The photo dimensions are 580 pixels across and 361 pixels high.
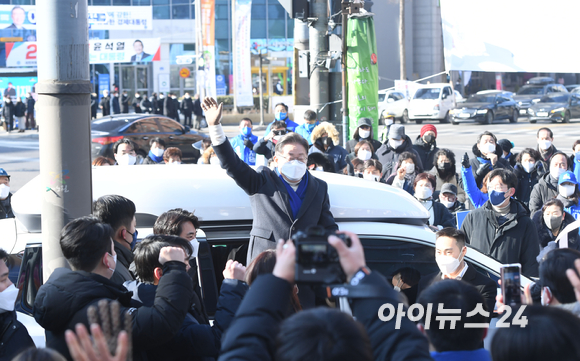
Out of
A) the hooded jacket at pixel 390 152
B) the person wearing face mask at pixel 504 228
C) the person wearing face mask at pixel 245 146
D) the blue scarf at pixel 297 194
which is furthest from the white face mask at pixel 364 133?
the blue scarf at pixel 297 194

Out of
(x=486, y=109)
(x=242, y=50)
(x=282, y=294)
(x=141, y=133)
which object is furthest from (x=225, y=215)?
(x=486, y=109)

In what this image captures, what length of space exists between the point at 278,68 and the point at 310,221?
40011mm

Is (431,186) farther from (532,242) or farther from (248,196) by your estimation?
A: (248,196)

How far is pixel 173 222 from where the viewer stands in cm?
384

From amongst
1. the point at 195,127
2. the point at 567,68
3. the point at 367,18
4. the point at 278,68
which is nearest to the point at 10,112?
the point at 195,127

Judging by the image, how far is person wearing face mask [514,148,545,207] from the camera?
28.3 feet

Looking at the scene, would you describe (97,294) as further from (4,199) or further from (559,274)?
(4,199)

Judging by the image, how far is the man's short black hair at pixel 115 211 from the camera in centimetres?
385

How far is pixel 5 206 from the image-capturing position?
7316 mm

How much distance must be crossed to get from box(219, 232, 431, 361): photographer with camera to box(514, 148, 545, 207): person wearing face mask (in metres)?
6.96

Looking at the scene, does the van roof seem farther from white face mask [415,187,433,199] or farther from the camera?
the camera

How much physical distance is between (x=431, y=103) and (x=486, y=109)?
267 centimetres

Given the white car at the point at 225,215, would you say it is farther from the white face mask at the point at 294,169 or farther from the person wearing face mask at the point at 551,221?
the person wearing face mask at the point at 551,221

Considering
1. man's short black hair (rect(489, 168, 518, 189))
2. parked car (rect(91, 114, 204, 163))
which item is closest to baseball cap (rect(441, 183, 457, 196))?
man's short black hair (rect(489, 168, 518, 189))
